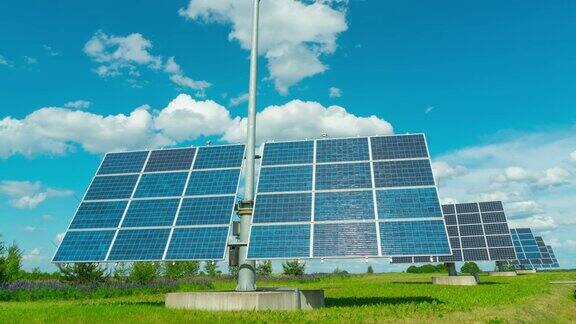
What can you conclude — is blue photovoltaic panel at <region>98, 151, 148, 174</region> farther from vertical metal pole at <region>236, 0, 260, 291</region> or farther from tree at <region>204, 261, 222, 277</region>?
tree at <region>204, 261, 222, 277</region>

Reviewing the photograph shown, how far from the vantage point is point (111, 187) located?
24.9m

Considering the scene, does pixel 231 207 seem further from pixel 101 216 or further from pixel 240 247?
pixel 101 216

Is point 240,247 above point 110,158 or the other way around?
the other way around

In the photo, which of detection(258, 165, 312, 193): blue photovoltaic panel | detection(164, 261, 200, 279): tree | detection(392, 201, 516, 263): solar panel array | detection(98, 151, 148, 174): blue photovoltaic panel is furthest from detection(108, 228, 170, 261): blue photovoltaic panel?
detection(164, 261, 200, 279): tree

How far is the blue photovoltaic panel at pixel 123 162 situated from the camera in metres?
26.0

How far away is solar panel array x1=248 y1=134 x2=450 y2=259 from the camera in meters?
19.0

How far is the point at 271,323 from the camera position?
47.4 feet

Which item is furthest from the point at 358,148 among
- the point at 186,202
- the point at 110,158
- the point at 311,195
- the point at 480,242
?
the point at 480,242

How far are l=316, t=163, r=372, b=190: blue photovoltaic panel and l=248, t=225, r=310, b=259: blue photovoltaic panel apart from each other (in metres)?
2.85

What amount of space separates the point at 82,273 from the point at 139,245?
23.1 m

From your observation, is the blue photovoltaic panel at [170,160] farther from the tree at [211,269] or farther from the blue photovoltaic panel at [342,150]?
the tree at [211,269]

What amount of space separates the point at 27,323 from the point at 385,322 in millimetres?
11380

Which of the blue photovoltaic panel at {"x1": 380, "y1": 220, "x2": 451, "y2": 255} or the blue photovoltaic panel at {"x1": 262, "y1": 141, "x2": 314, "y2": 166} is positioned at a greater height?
the blue photovoltaic panel at {"x1": 262, "y1": 141, "x2": 314, "y2": 166}

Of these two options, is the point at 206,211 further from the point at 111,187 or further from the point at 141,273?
the point at 141,273
